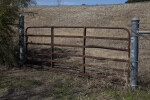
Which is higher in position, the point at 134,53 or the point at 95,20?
the point at 95,20

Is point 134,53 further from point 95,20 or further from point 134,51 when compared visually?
point 95,20

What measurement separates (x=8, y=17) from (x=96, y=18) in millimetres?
13015

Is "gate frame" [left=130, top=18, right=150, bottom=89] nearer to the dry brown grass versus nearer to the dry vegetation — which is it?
the dry vegetation

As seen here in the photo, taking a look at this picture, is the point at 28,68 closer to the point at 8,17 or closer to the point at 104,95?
the point at 8,17

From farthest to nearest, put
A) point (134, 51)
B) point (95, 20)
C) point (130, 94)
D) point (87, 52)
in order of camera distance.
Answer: point (95, 20)
point (87, 52)
point (134, 51)
point (130, 94)

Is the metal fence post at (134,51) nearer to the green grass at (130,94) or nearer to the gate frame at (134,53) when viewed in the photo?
the gate frame at (134,53)

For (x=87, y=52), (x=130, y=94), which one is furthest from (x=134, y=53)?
(x=87, y=52)

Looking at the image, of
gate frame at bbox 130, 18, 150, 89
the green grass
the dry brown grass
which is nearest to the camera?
the green grass

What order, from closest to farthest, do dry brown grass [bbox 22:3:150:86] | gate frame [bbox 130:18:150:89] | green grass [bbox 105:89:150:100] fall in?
green grass [bbox 105:89:150:100], gate frame [bbox 130:18:150:89], dry brown grass [bbox 22:3:150:86]

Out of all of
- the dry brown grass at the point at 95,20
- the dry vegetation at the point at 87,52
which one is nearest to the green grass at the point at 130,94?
the dry vegetation at the point at 87,52

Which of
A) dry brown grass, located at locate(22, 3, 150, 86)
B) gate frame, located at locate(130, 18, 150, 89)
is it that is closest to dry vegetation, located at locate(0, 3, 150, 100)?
dry brown grass, located at locate(22, 3, 150, 86)

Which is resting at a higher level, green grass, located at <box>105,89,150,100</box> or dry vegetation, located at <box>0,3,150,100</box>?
dry vegetation, located at <box>0,3,150,100</box>

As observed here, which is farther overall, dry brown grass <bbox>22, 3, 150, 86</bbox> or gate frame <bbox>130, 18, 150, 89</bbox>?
dry brown grass <bbox>22, 3, 150, 86</bbox>

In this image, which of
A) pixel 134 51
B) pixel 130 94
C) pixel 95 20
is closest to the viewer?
pixel 130 94
